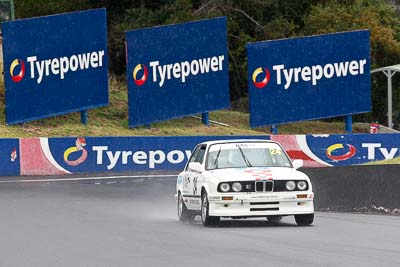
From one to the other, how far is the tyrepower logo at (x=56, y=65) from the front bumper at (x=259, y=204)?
28.7 m

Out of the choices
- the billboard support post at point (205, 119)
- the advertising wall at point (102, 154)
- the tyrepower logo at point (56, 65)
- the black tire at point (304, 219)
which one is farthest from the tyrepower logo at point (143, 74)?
the black tire at point (304, 219)

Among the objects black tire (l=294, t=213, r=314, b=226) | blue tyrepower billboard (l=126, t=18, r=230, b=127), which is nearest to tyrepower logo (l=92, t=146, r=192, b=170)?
blue tyrepower billboard (l=126, t=18, r=230, b=127)

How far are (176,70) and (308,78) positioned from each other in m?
5.47

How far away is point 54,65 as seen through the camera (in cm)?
4566

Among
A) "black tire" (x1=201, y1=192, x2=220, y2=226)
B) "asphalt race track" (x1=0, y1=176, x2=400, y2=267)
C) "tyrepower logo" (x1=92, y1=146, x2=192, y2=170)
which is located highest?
"tyrepower logo" (x1=92, y1=146, x2=192, y2=170)

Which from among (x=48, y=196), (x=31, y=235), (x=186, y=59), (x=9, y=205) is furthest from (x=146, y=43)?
(x=31, y=235)

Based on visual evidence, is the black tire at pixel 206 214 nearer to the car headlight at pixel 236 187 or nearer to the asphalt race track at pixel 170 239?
the asphalt race track at pixel 170 239

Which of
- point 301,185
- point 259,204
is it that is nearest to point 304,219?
point 301,185

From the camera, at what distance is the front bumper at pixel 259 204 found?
1720 cm

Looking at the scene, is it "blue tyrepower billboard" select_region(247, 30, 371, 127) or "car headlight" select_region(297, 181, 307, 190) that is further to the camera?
"blue tyrepower billboard" select_region(247, 30, 371, 127)

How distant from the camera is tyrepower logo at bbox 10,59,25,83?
1767 inches

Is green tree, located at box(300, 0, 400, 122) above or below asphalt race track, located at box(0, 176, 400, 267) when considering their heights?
above

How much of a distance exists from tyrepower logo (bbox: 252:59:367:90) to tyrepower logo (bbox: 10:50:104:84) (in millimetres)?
6652

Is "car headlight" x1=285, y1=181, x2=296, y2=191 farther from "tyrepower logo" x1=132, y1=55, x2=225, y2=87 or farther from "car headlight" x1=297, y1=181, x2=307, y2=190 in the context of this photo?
"tyrepower logo" x1=132, y1=55, x2=225, y2=87
